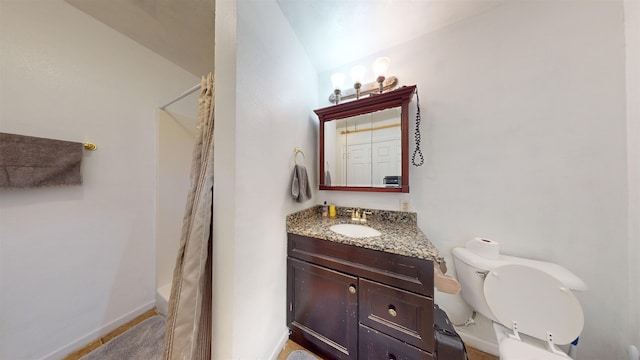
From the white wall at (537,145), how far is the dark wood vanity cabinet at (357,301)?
0.62m

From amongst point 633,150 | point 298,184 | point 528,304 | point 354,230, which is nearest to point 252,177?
point 298,184

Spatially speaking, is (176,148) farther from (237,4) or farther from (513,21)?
(513,21)

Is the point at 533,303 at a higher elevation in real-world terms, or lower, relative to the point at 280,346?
higher

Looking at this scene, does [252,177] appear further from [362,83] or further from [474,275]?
[474,275]

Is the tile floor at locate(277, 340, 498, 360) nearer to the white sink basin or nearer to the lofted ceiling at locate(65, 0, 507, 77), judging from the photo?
the white sink basin

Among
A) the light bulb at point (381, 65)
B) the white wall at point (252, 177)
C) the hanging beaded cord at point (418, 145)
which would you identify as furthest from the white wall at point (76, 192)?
the hanging beaded cord at point (418, 145)

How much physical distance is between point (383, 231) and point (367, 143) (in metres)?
0.77

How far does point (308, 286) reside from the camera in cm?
118

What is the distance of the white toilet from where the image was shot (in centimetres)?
86

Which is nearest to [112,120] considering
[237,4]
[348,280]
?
[237,4]

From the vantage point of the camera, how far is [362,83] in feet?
5.30

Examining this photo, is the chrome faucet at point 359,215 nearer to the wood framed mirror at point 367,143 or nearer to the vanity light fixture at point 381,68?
the wood framed mirror at point 367,143

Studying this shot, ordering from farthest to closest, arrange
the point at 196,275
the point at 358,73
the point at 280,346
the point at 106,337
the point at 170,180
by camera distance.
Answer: the point at 170,180
the point at 358,73
the point at 106,337
the point at 280,346
the point at 196,275

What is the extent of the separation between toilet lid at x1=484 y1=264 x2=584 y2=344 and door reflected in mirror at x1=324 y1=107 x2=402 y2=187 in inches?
31.7
